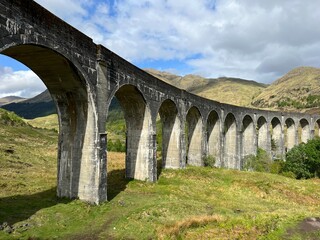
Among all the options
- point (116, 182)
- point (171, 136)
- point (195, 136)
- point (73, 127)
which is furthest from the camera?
point (195, 136)

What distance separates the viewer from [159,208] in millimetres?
16938

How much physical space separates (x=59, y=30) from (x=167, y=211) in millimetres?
11477

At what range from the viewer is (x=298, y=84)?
174 m

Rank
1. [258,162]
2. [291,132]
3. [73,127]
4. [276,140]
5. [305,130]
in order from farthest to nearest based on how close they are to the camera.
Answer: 1. [305,130]
2. [291,132]
3. [276,140]
4. [258,162]
5. [73,127]

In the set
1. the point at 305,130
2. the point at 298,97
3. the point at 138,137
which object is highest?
the point at 298,97

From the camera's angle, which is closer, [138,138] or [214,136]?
[138,138]

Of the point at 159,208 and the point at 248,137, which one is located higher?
the point at 248,137

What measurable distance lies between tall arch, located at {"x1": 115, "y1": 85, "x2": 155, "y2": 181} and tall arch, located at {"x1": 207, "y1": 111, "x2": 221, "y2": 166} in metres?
16.5

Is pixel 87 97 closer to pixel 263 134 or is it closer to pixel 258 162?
pixel 258 162

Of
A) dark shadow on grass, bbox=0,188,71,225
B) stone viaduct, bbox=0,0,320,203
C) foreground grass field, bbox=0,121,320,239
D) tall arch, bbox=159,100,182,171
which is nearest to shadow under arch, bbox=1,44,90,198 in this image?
stone viaduct, bbox=0,0,320,203

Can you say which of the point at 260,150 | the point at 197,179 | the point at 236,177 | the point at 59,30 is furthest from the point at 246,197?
the point at 260,150

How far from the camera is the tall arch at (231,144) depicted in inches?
1732

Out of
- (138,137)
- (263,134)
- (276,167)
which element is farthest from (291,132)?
(138,137)

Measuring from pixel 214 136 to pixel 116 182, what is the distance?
19.9 metres
